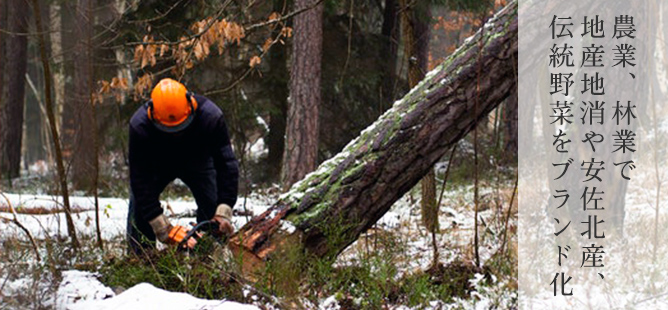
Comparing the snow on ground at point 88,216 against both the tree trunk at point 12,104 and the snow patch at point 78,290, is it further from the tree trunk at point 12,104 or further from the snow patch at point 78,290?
the tree trunk at point 12,104

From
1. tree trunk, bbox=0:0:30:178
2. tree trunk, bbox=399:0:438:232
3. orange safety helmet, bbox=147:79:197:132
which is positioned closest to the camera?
orange safety helmet, bbox=147:79:197:132

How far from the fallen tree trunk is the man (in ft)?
1.33

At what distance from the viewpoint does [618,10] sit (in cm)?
579

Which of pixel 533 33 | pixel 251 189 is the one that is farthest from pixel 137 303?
pixel 251 189

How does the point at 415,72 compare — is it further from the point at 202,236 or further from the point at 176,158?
the point at 202,236

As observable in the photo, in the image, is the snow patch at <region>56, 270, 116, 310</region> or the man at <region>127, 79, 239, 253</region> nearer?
the snow patch at <region>56, 270, 116, 310</region>

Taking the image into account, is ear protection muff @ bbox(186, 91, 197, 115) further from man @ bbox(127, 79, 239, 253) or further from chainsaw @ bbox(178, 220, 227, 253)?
chainsaw @ bbox(178, 220, 227, 253)

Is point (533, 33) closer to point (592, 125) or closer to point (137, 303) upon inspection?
point (592, 125)

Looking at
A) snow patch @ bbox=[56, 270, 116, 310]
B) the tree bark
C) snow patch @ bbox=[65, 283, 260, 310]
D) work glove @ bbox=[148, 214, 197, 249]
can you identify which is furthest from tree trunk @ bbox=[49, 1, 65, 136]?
snow patch @ bbox=[65, 283, 260, 310]

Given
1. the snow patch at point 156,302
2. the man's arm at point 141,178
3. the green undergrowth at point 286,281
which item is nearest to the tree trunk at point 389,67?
the man's arm at point 141,178

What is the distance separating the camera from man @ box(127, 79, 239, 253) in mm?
4363

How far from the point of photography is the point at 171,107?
4.33 meters

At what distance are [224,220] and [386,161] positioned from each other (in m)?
1.21

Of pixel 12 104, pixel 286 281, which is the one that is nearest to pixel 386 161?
pixel 286 281
